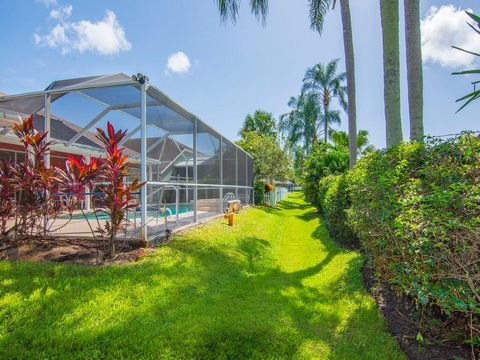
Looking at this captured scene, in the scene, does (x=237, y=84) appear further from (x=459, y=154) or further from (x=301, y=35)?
(x=459, y=154)

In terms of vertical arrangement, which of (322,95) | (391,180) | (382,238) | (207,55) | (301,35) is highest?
(322,95)

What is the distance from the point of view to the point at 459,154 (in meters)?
3.08

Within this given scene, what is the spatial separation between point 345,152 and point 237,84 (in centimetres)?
758

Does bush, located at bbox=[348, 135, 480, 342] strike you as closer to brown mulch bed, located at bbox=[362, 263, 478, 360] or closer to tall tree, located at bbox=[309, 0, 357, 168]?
brown mulch bed, located at bbox=[362, 263, 478, 360]

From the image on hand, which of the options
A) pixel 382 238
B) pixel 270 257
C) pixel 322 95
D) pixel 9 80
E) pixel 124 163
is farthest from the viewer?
pixel 322 95

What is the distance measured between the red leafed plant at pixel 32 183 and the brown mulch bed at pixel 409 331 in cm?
559

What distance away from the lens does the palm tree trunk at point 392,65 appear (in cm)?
570

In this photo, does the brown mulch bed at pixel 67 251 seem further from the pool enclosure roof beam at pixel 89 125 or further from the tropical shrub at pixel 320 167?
the tropical shrub at pixel 320 167

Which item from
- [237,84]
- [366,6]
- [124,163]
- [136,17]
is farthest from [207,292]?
[237,84]

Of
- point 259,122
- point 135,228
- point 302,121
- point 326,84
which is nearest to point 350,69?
point 135,228

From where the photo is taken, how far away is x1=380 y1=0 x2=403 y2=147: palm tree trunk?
570cm

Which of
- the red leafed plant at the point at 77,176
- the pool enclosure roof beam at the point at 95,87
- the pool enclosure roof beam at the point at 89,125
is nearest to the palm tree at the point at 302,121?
the pool enclosure roof beam at the point at 89,125

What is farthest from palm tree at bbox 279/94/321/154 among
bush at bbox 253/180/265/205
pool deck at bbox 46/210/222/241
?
pool deck at bbox 46/210/222/241

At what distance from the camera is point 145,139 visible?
512 cm
